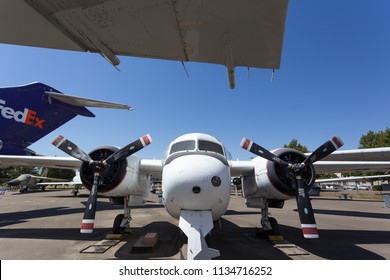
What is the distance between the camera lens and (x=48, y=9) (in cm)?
356

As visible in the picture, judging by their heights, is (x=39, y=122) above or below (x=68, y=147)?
above

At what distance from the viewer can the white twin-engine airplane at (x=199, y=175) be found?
5.36 m

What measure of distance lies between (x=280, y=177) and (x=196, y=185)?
414 centimetres

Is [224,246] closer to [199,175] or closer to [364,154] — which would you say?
[199,175]

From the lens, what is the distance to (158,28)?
157 inches

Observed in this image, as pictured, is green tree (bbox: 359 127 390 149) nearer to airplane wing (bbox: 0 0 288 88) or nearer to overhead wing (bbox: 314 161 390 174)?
overhead wing (bbox: 314 161 390 174)

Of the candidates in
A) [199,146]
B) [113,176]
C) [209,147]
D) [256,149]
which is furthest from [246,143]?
[113,176]

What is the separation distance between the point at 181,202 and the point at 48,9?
4.70 meters

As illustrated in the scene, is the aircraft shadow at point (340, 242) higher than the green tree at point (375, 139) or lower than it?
lower

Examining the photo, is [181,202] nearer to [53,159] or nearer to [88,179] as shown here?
[88,179]

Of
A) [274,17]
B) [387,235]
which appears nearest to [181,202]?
[274,17]

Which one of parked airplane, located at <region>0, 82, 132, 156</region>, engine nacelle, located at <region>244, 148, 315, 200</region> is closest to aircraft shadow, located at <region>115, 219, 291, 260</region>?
engine nacelle, located at <region>244, 148, 315, 200</region>

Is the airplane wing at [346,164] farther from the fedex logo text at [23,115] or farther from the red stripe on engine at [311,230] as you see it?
the fedex logo text at [23,115]

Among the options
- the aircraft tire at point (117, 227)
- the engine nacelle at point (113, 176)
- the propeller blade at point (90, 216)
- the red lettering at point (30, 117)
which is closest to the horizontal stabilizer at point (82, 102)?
the red lettering at point (30, 117)
